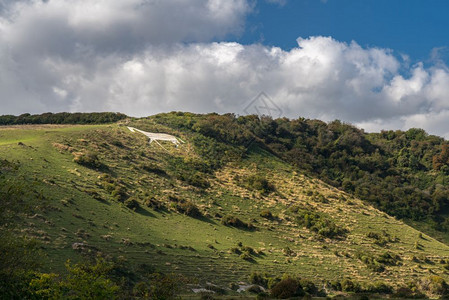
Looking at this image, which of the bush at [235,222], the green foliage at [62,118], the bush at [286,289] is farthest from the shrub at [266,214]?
the green foliage at [62,118]

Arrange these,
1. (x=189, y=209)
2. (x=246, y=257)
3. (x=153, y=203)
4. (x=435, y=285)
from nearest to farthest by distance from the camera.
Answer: (x=246, y=257) < (x=435, y=285) < (x=153, y=203) < (x=189, y=209)

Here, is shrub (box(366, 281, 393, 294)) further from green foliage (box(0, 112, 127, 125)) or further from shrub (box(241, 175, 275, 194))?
green foliage (box(0, 112, 127, 125))

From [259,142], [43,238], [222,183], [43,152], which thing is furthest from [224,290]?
[259,142]

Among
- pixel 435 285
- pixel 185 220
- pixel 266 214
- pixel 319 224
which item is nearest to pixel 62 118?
pixel 185 220

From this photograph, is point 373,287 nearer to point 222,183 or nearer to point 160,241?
point 160,241

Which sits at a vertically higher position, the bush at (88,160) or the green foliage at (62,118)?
the green foliage at (62,118)

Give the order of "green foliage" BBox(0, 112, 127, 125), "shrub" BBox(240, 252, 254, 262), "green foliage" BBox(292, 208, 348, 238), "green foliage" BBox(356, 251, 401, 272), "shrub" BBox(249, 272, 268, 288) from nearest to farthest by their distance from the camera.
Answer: "shrub" BBox(249, 272, 268, 288) → "shrub" BBox(240, 252, 254, 262) → "green foliage" BBox(356, 251, 401, 272) → "green foliage" BBox(292, 208, 348, 238) → "green foliage" BBox(0, 112, 127, 125)

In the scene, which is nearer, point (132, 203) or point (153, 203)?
point (132, 203)

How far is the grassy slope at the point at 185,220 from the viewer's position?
32.9m

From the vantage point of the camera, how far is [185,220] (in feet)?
146

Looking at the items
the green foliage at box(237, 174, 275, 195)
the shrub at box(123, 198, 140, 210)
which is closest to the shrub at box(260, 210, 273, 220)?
the green foliage at box(237, 174, 275, 195)

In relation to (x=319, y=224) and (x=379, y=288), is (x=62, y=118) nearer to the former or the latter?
(x=319, y=224)

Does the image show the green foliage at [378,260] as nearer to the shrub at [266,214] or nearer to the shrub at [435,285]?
the shrub at [435,285]

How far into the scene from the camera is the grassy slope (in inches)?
1296
